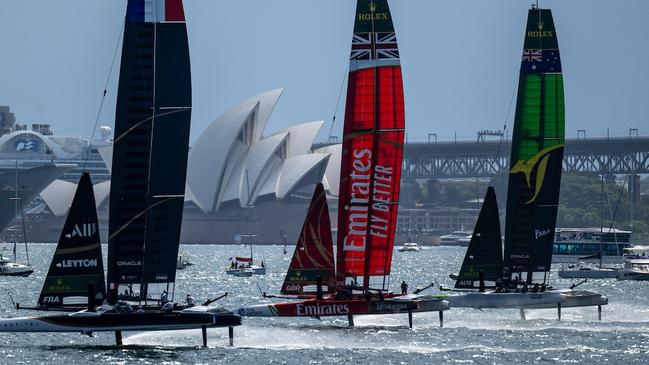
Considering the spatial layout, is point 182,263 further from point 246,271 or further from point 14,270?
point 14,270

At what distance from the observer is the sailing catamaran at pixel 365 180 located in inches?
1412

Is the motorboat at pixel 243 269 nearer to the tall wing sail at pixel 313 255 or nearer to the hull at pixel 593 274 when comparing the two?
the hull at pixel 593 274

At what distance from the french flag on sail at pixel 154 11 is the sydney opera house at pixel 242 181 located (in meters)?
87.1

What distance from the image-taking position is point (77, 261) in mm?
29594

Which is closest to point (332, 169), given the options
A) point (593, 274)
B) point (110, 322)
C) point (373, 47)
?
point (593, 274)

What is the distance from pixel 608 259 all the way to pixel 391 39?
6368 cm

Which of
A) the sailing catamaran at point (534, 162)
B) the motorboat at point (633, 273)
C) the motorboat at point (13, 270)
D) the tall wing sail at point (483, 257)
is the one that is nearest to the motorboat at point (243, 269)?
the motorboat at point (13, 270)

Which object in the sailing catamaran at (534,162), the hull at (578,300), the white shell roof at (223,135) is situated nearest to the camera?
the hull at (578,300)

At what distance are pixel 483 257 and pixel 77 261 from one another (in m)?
13.7

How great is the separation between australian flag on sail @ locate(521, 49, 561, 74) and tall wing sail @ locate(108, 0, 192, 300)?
1376cm

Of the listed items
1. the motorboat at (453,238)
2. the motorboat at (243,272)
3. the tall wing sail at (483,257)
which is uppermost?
the tall wing sail at (483,257)

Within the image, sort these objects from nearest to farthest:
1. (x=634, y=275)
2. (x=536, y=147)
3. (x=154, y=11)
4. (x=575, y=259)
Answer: (x=154, y=11) < (x=536, y=147) < (x=634, y=275) < (x=575, y=259)

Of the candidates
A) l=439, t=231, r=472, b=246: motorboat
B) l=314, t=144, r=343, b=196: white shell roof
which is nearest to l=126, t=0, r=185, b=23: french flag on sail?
l=314, t=144, r=343, b=196: white shell roof

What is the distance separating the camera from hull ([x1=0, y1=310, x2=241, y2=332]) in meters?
28.6
